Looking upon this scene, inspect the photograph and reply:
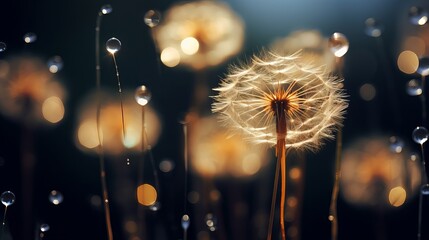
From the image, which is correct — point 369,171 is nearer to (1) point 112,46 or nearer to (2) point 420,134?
(2) point 420,134

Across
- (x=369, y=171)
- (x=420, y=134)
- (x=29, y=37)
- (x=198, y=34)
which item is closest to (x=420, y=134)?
(x=420, y=134)

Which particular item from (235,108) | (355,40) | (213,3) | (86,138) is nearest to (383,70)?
(355,40)

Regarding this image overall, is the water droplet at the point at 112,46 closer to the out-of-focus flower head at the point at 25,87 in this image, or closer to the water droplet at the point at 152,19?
the water droplet at the point at 152,19

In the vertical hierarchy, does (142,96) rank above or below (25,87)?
below

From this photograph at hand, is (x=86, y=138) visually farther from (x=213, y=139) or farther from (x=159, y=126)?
(x=213, y=139)

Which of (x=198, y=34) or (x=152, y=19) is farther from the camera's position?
(x=198, y=34)

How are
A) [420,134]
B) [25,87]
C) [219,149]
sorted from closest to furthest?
[420,134]
[219,149]
[25,87]

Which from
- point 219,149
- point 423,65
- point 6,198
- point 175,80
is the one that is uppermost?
point 175,80

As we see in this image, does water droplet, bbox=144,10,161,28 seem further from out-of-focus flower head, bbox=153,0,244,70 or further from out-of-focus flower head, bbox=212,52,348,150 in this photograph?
out-of-focus flower head, bbox=153,0,244,70
